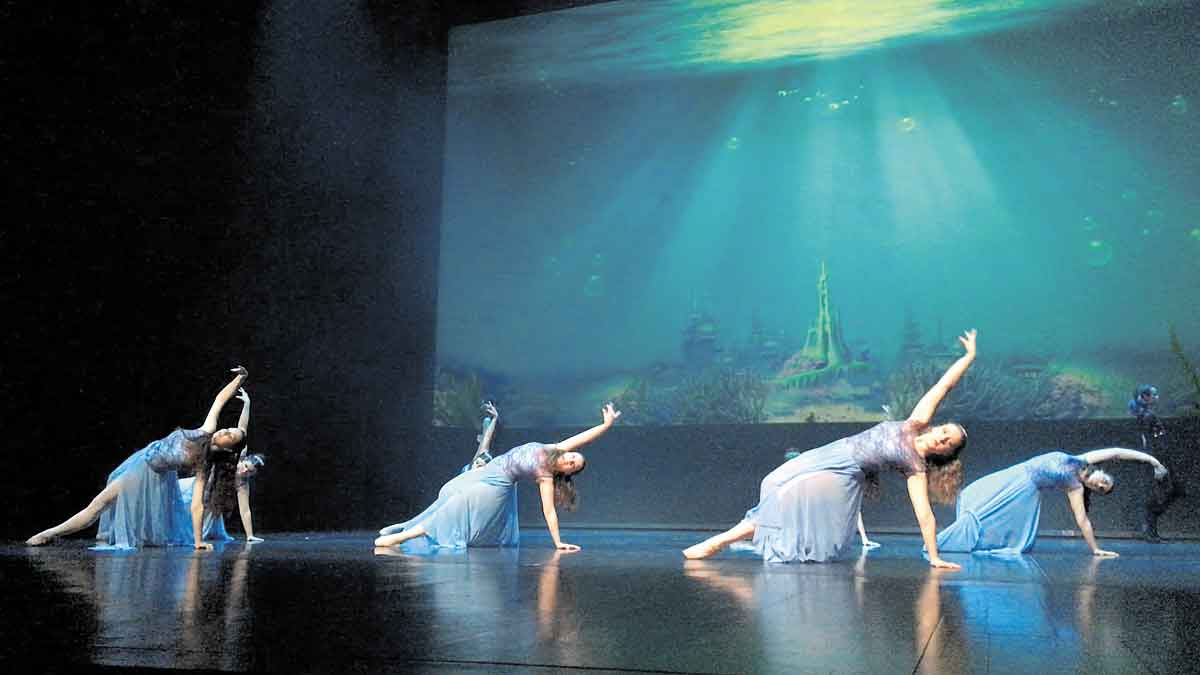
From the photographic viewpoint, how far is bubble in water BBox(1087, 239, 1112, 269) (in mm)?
9922

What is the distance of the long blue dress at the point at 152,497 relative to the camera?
6.71 meters

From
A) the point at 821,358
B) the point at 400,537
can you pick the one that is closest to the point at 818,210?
the point at 821,358

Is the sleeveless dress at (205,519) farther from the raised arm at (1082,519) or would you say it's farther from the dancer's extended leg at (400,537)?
the raised arm at (1082,519)

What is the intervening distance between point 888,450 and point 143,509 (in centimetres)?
499

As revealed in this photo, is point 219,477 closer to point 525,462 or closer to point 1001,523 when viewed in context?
point 525,462

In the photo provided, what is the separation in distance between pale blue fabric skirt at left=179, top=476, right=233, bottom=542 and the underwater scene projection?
3764 millimetres

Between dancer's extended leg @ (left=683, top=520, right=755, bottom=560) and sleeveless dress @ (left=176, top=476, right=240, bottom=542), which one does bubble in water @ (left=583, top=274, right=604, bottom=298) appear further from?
dancer's extended leg @ (left=683, top=520, right=755, bottom=560)

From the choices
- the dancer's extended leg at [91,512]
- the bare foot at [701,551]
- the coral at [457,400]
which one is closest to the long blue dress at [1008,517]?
the bare foot at [701,551]

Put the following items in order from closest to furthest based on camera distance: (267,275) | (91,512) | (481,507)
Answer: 1. (91,512)
2. (481,507)
3. (267,275)

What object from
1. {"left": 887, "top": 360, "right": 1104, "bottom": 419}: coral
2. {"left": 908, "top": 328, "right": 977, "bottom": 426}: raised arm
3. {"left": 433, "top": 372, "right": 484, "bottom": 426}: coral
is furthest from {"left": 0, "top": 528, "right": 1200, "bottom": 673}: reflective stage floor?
{"left": 433, "top": 372, "right": 484, "bottom": 426}: coral

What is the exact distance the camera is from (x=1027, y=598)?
3.33m

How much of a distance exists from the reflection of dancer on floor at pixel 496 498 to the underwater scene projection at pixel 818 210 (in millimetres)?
4249

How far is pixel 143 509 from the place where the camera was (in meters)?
6.93

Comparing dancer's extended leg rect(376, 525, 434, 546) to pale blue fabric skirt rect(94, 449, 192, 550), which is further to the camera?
pale blue fabric skirt rect(94, 449, 192, 550)
